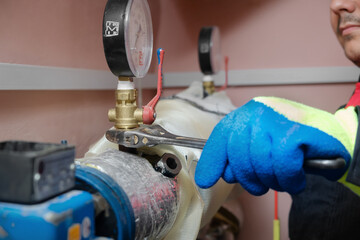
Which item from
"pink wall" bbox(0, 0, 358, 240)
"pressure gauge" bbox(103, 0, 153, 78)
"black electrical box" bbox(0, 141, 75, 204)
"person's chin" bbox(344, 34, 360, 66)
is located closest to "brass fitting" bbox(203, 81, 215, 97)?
"pink wall" bbox(0, 0, 358, 240)

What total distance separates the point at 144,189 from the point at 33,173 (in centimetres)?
19

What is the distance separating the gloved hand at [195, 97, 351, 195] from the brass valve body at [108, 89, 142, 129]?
0.15m

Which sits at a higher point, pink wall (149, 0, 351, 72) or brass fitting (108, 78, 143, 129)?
pink wall (149, 0, 351, 72)

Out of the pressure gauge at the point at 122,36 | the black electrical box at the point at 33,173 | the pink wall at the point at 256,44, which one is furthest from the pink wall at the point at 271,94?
the black electrical box at the point at 33,173

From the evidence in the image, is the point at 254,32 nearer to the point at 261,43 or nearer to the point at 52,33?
the point at 261,43

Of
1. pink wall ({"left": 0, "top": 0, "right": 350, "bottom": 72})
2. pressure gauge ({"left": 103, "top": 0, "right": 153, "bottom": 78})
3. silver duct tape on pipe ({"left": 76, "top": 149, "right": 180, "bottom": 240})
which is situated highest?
pink wall ({"left": 0, "top": 0, "right": 350, "bottom": 72})

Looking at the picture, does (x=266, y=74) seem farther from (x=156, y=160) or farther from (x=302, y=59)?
(x=156, y=160)

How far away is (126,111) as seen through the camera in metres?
0.54

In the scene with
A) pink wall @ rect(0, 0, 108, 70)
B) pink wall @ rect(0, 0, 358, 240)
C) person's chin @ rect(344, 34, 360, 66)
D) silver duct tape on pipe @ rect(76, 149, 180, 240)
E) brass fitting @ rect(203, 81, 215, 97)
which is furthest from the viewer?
pink wall @ rect(0, 0, 358, 240)

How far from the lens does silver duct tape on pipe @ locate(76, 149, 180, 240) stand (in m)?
0.44

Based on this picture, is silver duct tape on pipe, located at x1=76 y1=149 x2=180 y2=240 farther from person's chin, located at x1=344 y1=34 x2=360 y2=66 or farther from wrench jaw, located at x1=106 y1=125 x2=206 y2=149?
person's chin, located at x1=344 y1=34 x2=360 y2=66

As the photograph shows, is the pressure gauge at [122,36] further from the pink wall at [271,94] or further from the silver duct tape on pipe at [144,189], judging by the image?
the pink wall at [271,94]

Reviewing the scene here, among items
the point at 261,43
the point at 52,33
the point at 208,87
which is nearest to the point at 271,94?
the point at 261,43

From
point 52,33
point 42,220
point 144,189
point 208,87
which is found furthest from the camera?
point 208,87
